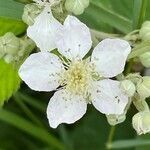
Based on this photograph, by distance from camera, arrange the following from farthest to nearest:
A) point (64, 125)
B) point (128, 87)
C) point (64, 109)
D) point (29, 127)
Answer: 1. point (64, 125)
2. point (29, 127)
3. point (64, 109)
4. point (128, 87)

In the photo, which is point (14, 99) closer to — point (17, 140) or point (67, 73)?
point (17, 140)

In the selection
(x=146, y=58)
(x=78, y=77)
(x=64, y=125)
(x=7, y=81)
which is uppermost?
(x=146, y=58)

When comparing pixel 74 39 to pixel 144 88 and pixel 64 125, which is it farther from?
pixel 64 125

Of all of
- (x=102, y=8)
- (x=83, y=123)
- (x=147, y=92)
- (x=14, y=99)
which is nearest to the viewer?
(x=147, y=92)

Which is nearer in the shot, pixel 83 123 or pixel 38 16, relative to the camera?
pixel 38 16

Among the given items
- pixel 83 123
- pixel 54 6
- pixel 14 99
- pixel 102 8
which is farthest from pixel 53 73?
pixel 83 123

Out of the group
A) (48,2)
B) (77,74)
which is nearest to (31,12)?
(48,2)
